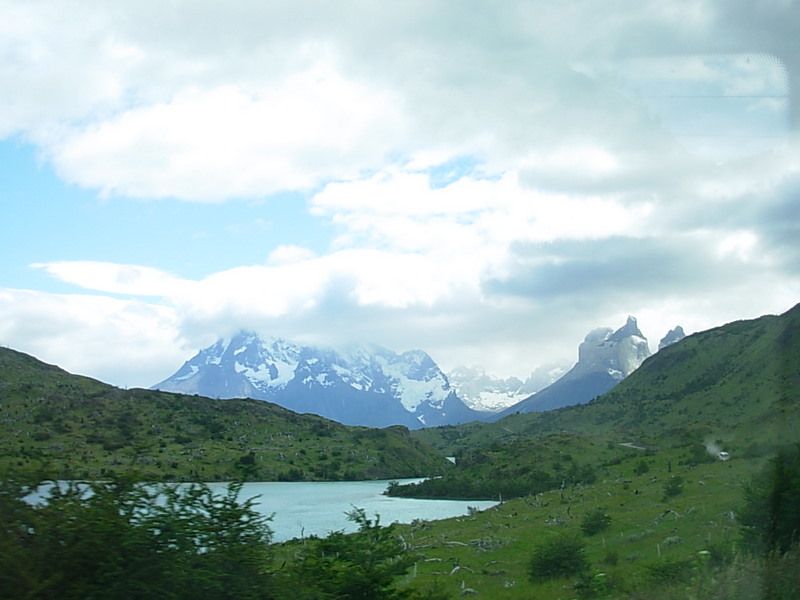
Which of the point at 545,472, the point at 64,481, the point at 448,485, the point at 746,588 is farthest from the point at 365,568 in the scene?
the point at 448,485

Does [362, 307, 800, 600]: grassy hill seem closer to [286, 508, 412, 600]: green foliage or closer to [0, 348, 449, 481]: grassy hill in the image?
[286, 508, 412, 600]: green foliage

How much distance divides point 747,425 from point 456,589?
6549 centimetres

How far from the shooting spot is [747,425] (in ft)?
266

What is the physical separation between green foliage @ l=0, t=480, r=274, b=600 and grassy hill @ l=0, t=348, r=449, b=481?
84.8 metres

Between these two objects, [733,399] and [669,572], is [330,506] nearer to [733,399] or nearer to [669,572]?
[669,572]

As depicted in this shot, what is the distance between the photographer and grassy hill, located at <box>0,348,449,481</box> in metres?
107

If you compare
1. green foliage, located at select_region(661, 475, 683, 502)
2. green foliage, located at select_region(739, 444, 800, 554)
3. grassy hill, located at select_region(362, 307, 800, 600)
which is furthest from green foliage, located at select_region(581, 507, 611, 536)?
green foliage, located at select_region(739, 444, 800, 554)

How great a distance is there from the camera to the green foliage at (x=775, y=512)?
1873 cm

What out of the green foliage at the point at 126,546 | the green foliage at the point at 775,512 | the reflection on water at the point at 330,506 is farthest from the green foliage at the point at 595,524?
the green foliage at the point at 126,546

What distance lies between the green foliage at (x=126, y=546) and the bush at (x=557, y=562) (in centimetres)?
2033

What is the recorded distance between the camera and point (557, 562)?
93.5ft

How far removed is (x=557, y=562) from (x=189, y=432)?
381 ft

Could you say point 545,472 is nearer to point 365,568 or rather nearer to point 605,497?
point 605,497

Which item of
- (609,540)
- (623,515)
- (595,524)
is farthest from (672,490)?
(609,540)
